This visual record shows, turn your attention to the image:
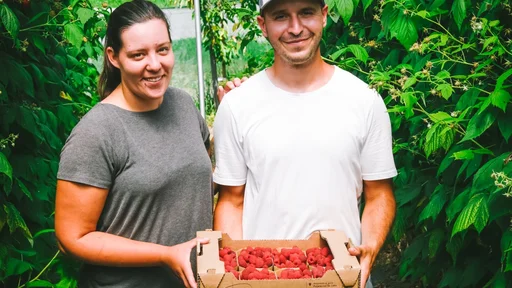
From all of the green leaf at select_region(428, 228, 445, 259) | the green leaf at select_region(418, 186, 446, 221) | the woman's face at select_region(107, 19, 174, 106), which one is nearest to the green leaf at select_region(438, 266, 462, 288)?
the green leaf at select_region(428, 228, 445, 259)

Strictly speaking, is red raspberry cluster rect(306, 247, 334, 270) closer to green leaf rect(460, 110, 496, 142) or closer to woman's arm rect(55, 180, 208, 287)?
woman's arm rect(55, 180, 208, 287)

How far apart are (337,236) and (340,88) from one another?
1.97 ft

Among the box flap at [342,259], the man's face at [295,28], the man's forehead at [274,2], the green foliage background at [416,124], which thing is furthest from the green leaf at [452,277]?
the man's forehead at [274,2]

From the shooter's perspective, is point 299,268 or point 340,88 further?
point 340,88

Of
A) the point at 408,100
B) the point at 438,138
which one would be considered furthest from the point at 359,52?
the point at 438,138

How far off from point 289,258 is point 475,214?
894 mm

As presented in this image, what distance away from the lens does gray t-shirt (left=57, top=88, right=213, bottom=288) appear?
2496 millimetres

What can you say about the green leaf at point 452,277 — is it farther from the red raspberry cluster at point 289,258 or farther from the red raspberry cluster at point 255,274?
the red raspberry cluster at point 255,274

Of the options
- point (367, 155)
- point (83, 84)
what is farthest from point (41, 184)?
point (83, 84)

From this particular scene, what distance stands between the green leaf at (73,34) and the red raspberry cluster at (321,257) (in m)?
2.18

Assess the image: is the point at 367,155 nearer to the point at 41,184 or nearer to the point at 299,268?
the point at 299,268

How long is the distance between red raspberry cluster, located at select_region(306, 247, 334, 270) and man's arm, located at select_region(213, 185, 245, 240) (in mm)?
517

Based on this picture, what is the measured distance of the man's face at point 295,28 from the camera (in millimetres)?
2793

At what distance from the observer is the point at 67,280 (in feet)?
12.9
